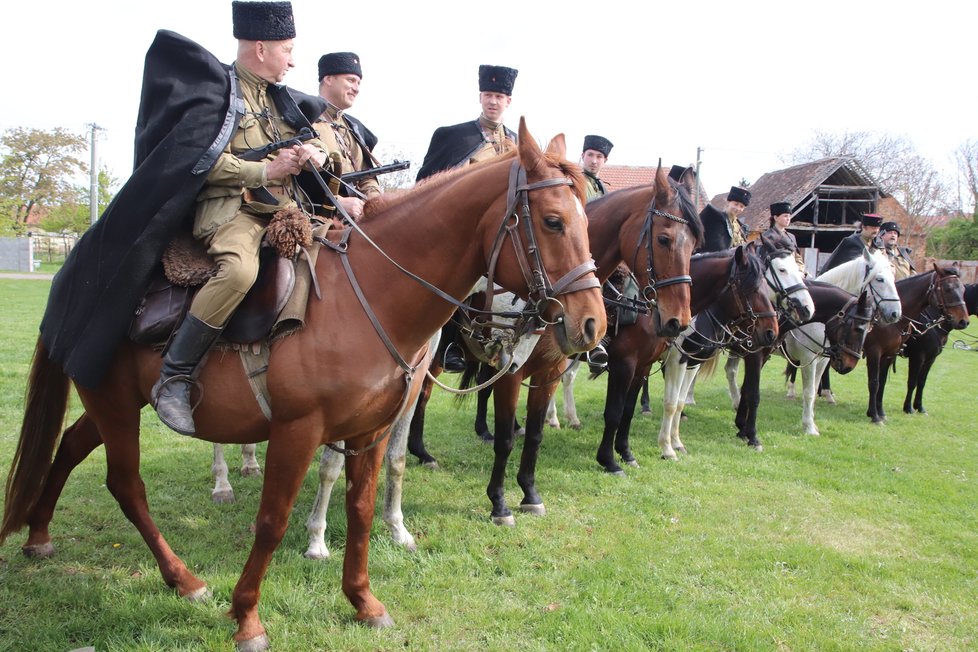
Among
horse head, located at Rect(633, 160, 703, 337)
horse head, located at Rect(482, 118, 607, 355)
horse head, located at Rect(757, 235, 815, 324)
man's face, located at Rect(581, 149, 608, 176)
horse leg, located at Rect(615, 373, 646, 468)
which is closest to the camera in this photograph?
horse head, located at Rect(482, 118, 607, 355)

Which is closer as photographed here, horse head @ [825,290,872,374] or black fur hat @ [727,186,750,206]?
horse head @ [825,290,872,374]

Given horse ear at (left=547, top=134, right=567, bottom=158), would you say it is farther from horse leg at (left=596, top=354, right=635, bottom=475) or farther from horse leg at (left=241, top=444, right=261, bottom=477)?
horse leg at (left=241, top=444, right=261, bottom=477)

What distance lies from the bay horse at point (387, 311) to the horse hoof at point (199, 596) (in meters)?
0.46

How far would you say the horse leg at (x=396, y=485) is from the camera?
4.91 meters

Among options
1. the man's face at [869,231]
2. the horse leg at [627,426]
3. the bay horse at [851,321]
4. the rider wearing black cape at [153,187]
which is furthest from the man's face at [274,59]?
the man's face at [869,231]

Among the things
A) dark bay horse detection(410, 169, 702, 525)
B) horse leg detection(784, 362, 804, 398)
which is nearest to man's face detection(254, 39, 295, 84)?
dark bay horse detection(410, 169, 702, 525)

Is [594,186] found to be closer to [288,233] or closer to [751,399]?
[751,399]

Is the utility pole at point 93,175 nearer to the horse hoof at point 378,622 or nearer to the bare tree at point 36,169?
the bare tree at point 36,169

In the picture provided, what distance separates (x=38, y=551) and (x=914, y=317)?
12.6 m

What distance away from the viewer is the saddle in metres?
3.12

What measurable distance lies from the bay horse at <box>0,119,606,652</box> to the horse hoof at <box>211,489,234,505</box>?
2.17m

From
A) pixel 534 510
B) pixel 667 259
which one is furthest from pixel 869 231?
pixel 534 510

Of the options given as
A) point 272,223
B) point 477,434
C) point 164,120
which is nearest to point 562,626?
point 272,223

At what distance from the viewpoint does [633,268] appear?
5.40 m
